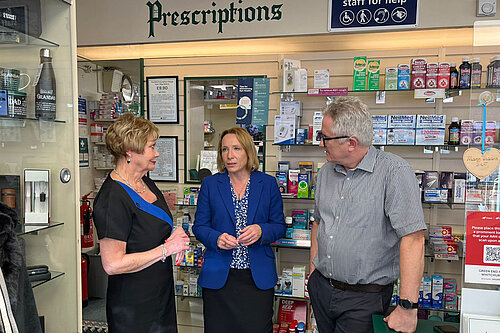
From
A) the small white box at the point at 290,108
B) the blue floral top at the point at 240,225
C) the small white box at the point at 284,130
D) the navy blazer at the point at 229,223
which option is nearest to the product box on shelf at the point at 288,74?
the small white box at the point at 290,108

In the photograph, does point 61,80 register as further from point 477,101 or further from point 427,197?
point 427,197

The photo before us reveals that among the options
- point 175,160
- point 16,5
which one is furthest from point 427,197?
point 16,5

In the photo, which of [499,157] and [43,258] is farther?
[43,258]

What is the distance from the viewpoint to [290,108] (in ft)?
12.1

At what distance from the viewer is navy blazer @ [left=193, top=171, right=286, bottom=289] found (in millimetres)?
2789

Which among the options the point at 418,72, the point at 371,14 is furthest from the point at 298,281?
the point at 371,14

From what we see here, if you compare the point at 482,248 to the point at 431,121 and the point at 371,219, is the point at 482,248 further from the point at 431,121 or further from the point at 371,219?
the point at 431,121

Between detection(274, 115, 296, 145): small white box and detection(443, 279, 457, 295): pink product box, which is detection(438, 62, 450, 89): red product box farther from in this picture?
detection(443, 279, 457, 295): pink product box

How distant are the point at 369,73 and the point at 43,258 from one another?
285 cm

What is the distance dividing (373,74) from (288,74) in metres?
0.74

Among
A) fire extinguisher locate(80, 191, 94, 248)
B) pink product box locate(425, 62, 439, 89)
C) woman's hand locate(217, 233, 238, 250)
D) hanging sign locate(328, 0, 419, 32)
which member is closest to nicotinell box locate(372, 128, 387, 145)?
pink product box locate(425, 62, 439, 89)

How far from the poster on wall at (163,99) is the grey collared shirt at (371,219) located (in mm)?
2426

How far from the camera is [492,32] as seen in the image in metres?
1.67

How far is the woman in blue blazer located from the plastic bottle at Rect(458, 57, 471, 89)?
5.79 feet
